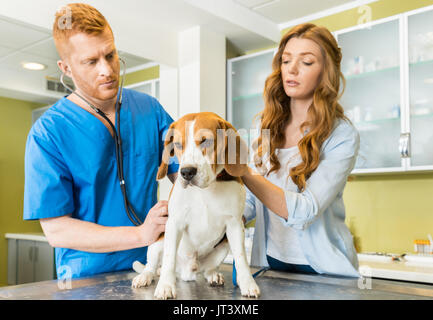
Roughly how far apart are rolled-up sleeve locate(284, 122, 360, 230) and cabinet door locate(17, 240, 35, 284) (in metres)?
3.78

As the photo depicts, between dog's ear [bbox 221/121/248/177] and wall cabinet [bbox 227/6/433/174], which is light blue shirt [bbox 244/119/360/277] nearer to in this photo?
dog's ear [bbox 221/121/248/177]

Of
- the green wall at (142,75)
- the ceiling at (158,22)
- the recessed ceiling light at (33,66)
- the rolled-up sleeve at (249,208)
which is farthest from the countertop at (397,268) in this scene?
the recessed ceiling light at (33,66)

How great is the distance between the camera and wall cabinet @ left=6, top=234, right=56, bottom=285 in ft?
12.6

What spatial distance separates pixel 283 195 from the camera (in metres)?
0.93

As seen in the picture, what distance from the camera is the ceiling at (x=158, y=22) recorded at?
6.88ft

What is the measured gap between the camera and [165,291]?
70cm

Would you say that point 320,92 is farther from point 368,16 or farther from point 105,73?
point 368,16

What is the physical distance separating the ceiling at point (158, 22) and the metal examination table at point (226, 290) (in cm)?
158

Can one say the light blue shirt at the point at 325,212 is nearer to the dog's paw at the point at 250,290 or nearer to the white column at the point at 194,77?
the dog's paw at the point at 250,290

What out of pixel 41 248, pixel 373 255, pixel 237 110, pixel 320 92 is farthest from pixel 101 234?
pixel 41 248

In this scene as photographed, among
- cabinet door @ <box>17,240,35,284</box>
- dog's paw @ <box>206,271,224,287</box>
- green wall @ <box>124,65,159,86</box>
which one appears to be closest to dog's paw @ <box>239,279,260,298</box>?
dog's paw @ <box>206,271,224,287</box>

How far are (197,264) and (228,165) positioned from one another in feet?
0.78

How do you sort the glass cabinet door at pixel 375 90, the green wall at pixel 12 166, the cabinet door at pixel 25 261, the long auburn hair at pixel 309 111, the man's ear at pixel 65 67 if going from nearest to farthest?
the man's ear at pixel 65 67
the long auburn hair at pixel 309 111
the glass cabinet door at pixel 375 90
the cabinet door at pixel 25 261
the green wall at pixel 12 166

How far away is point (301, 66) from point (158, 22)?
5.77 feet
